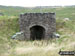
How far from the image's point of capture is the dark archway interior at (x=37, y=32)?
21.7 meters

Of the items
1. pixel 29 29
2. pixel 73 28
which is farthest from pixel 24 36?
pixel 73 28

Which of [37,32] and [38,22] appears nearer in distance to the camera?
[38,22]

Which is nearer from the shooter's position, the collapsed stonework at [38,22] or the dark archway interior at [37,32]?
the collapsed stonework at [38,22]

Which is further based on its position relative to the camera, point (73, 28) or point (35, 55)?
point (73, 28)

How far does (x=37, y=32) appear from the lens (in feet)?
72.6

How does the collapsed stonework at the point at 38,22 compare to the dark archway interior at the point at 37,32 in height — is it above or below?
above

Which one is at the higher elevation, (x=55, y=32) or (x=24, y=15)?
(x=24, y=15)

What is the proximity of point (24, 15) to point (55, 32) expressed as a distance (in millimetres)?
3563

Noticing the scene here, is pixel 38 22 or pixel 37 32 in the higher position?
pixel 38 22

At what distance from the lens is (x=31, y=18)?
2062 centimetres

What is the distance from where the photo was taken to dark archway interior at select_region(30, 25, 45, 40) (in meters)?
21.7

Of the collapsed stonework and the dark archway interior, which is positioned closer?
the collapsed stonework

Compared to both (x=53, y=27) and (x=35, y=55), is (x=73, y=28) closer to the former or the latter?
(x=53, y=27)

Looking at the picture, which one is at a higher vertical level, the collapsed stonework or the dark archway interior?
the collapsed stonework
